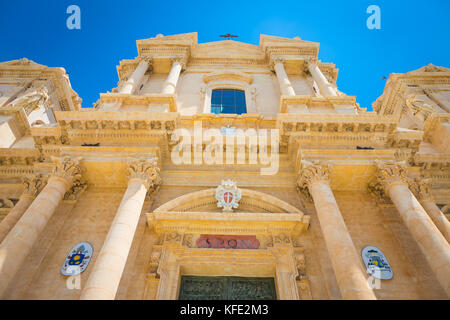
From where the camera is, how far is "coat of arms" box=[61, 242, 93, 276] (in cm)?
826

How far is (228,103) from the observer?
52.5 ft

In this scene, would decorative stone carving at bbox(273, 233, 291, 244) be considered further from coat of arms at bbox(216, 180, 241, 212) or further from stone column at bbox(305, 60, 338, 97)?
stone column at bbox(305, 60, 338, 97)

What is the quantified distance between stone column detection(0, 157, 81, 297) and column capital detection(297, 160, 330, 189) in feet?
23.5

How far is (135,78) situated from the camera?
1561cm

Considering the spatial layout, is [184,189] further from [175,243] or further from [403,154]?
[403,154]

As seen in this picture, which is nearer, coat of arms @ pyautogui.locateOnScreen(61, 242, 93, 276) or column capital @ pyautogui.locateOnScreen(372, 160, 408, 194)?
coat of arms @ pyautogui.locateOnScreen(61, 242, 93, 276)

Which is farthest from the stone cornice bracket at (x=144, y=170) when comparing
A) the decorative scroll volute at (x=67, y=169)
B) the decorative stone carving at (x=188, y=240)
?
the decorative stone carving at (x=188, y=240)

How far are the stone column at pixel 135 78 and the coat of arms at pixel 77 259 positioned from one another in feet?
24.6

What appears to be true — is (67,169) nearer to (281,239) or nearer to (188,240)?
(188,240)

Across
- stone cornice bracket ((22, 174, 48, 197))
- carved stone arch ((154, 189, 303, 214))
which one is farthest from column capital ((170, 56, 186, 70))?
stone cornice bracket ((22, 174, 48, 197))

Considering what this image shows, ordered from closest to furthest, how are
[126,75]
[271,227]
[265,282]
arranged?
[265,282] < [271,227] < [126,75]

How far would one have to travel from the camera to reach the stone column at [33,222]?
23.4 ft

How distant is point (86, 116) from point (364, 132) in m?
9.58

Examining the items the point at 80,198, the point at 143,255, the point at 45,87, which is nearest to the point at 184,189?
the point at 143,255
